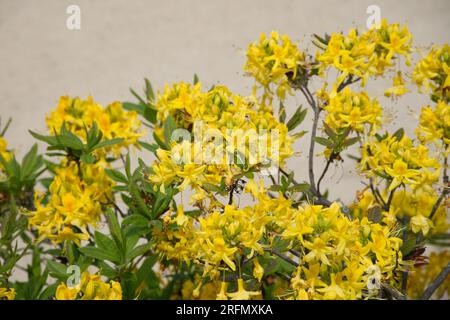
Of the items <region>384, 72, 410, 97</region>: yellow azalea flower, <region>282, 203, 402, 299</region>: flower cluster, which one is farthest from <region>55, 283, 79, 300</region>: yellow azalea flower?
<region>384, 72, 410, 97</region>: yellow azalea flower

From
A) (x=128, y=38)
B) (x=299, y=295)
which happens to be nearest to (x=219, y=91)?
(x=299, y=295)

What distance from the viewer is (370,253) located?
95 centimetres

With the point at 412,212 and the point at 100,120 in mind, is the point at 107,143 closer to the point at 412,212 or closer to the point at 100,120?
the point at 100,120

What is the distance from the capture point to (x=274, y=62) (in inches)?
46.8

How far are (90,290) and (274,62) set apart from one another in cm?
53

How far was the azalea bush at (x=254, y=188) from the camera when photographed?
923 mm

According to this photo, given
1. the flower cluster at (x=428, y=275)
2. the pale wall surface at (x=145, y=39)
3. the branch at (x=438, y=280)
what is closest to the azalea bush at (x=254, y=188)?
the branch at (x=438, y=280)

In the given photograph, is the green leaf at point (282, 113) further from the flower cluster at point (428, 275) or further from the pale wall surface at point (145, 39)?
the pale wall surface at point (145, 39)

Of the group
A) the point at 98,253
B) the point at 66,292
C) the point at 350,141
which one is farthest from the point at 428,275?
the point at 66,292

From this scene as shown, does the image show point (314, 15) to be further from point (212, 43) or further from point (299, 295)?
point (299, 295)

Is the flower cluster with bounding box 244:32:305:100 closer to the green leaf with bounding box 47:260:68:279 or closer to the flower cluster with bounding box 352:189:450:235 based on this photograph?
the flower cluster with bounding box 352:189:450:235

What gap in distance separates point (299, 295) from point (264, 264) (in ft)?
0.86

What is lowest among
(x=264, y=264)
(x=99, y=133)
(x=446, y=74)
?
(x=264, y=264)

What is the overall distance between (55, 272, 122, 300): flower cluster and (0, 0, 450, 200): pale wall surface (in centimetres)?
151
